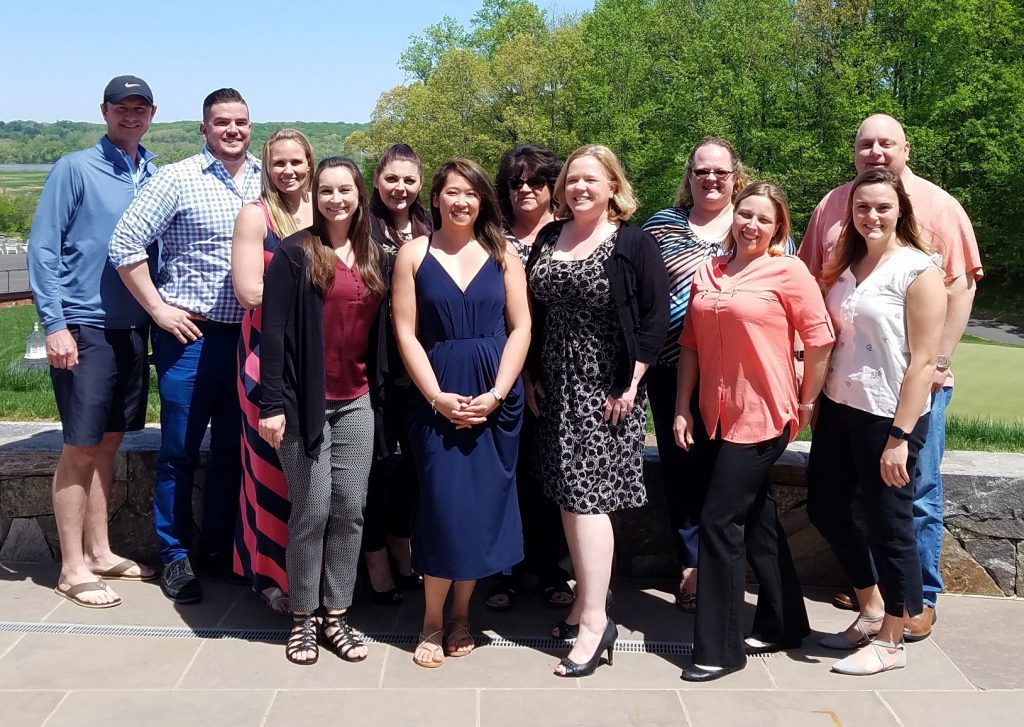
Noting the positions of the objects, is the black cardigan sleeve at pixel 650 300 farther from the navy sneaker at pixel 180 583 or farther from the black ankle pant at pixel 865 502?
the navy sneaker at pixel 180 583

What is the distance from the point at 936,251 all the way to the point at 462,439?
1.93m

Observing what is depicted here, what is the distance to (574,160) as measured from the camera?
3686 millimetres

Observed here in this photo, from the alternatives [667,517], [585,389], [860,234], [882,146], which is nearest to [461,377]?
[585,389]

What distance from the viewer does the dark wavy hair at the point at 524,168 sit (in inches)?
163

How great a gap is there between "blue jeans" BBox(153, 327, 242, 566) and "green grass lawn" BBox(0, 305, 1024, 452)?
1411 millimetres

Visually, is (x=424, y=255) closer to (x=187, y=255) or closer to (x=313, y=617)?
(x=187, y=255)

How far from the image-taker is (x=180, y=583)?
13.8 feet

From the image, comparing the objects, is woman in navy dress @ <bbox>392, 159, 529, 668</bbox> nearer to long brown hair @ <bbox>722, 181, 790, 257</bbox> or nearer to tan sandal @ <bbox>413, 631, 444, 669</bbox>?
tan sandal @ <bbox>413, 631, 444, 669</bbox>

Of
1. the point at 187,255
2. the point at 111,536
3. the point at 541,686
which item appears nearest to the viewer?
the point at 541,686

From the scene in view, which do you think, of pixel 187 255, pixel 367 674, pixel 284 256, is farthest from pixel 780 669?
pixel 187 255

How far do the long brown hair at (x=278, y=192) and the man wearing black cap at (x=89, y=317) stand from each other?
77cm

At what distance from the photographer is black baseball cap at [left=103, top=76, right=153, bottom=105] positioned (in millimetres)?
4156

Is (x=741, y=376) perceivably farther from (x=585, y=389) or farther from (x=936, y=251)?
(x=936, y=251)

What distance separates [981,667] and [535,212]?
2.52m
